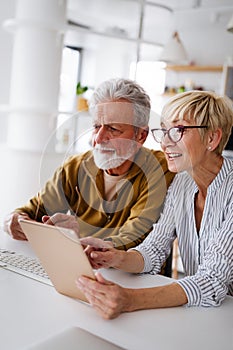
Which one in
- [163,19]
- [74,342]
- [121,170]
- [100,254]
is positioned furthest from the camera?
[163,19]

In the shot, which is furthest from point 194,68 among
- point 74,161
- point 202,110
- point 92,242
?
point 92,242

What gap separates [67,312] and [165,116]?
0.61m

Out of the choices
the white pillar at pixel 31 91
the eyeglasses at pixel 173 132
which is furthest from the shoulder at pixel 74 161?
the white pillar at pixel 31 91

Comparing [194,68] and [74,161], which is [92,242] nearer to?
[74,161]

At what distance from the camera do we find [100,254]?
1327 mm

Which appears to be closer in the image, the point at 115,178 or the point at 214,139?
the point at 214,139

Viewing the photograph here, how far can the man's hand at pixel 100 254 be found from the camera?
4.34 feet

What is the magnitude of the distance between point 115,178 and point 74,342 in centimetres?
78

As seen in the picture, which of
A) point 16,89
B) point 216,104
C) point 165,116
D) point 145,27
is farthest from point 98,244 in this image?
point 145,27

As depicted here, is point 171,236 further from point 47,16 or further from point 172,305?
point 47,16

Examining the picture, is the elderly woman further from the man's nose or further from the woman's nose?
the man's nose

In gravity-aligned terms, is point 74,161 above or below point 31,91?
below

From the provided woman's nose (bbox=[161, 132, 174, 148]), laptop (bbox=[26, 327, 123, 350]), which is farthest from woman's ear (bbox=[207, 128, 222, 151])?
laptop (bbox=[26, 327, 123, 350])

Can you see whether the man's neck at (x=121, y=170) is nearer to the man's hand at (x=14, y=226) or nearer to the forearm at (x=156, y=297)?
the man's hand at (x=14, y=226)
